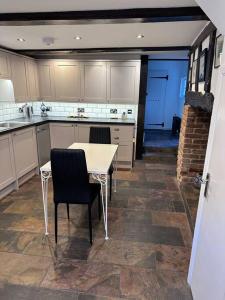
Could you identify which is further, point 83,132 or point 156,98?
point 156,98

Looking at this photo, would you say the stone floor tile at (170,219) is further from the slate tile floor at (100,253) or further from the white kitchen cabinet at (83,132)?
the white kitchen cabinet at (83,132)

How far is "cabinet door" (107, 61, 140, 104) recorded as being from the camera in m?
4.15

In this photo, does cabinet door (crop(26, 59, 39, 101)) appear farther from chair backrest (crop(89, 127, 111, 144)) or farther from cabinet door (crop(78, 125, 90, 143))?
chair backrest (crop(89, 127, 111, 144))

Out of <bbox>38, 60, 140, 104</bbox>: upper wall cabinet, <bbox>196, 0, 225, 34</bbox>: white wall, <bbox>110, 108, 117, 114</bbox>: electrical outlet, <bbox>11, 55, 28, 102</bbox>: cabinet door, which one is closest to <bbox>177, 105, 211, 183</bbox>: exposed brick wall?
<bbox>38, 60, 140, 104</bbox>: upper wall cabinet

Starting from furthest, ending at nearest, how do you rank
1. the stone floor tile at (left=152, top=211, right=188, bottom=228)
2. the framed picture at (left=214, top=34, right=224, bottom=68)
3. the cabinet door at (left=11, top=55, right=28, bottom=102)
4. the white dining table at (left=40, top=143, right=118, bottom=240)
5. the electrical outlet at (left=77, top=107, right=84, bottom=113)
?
the electrical outlet at (left=77, top=107, right=84, bottom=113) → the cabinet door at (left=11, top=55, right=28, bottom=102) → the stone floor tile at (left=152, top=211, right=188, bottom=228) → the white dining table at (left=40, top=143, right=118, bottom=240) → the framed picture at (left=214, top=34, right=224, bottom=68)

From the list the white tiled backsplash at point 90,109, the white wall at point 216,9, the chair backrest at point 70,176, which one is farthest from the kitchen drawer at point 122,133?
the white wall at point 216,9

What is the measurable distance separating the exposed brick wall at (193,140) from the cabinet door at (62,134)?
223 centimetres

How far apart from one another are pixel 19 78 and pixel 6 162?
1.69m

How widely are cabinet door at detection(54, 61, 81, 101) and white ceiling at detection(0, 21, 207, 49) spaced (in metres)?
0.91

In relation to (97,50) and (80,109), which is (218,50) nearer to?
(97,50)

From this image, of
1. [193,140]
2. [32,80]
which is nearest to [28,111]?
[32,80]

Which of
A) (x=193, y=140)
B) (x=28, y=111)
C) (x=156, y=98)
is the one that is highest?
(x=156, y=98)

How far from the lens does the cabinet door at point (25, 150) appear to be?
11.0 ft

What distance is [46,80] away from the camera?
449 centimetres
